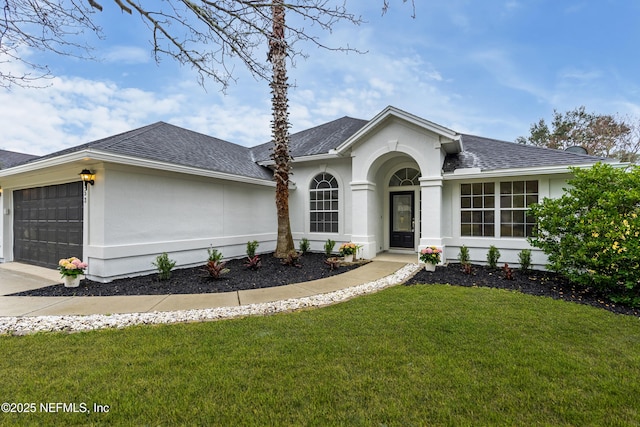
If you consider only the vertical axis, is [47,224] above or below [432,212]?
below

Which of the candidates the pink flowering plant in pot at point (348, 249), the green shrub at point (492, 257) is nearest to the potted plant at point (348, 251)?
the pink flowering plant in pot at point (348, 249)

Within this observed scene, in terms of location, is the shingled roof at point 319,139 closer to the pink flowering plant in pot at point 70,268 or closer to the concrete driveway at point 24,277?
the pink flowering plant in pot at point 70,268

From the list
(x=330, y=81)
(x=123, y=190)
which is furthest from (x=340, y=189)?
(x=123, y=190)

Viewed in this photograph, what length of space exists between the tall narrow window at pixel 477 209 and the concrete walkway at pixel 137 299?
12.4 feet

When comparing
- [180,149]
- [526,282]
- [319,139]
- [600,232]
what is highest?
[319,139]

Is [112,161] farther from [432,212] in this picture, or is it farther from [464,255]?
[464,255]

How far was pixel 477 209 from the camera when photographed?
930 cm

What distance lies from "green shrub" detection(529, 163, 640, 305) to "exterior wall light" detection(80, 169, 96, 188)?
434 inches

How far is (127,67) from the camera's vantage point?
7875mm

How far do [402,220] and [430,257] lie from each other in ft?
10.8

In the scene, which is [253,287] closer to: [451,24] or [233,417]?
[233,417]

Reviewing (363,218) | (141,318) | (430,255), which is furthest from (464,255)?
(141,318)

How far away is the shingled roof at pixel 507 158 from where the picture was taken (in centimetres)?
842

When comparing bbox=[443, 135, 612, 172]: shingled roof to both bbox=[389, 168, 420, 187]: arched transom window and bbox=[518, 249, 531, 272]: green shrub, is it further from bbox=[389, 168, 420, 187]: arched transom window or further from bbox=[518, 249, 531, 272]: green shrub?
bbox=[518, 249, 531, 272]: green shrub
